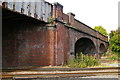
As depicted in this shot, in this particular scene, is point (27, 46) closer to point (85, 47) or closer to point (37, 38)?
point (37, 38)

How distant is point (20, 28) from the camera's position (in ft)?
42.7

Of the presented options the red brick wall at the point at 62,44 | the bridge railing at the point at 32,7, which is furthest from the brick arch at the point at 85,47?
the bridge railing at the point at 32,7

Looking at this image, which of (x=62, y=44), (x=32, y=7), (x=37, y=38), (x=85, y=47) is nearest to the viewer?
(x=32, y=7)

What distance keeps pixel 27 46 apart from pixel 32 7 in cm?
314

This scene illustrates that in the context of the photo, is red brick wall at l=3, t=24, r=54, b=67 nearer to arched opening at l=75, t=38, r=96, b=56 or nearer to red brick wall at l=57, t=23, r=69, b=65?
red brick wall at l=57, t=23, r=69, b=65

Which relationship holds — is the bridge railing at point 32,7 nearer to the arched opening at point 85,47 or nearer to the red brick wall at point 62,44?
the red brick wall at point 62,44

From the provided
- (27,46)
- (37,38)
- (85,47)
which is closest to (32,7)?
(37,38)

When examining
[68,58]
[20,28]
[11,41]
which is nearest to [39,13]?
[20,28]

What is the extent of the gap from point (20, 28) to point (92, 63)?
20.8 feet

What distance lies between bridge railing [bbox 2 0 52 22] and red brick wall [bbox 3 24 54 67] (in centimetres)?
103

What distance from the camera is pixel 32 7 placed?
11.4 meters

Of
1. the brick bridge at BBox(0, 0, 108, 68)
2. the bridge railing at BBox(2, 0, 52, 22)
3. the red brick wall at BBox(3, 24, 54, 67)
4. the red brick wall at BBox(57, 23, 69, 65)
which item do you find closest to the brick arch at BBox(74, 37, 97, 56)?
the red brick wall at BBox(57, 23, 69, 65)

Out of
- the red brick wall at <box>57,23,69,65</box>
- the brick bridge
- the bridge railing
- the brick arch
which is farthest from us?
the brick arch

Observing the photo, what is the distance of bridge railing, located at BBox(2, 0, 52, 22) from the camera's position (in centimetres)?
932
